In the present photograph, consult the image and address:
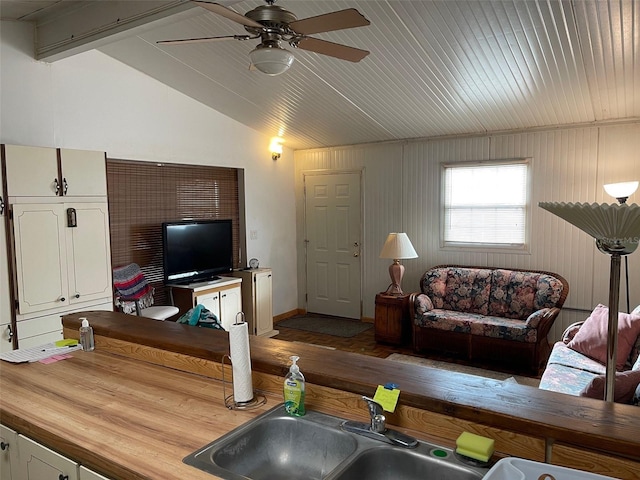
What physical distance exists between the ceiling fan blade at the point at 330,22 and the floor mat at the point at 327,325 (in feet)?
13.3

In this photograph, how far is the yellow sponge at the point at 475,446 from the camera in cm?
119

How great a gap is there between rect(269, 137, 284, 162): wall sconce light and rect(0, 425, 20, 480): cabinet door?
486 cm

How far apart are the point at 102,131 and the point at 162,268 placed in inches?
58.1

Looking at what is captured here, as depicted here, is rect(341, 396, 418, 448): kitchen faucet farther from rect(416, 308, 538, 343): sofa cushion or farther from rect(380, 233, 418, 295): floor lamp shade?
rect(380, 233, 418, 295): floor lamp shade

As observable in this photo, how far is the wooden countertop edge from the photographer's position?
45.3 inches

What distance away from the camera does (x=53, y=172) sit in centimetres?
335

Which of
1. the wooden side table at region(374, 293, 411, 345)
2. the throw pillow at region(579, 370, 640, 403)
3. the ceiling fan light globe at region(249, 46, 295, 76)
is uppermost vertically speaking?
the ceiling fan light globe at region(249, 46, 295, 76)

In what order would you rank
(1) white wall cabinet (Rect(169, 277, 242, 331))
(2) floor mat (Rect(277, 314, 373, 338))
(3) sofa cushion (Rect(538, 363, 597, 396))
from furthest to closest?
1. (2) floor mat (Rect(277, 314, 373, 338))
2. (1) white wall cabinet (Rect(169, 277, 242, 331))
3. (3) sofa cushion (Rect(538, 363, 597, 396))

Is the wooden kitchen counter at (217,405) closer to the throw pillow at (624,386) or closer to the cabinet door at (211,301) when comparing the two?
the throw pillow at (624,386)

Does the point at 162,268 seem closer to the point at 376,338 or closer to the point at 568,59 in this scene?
the point at 376,338

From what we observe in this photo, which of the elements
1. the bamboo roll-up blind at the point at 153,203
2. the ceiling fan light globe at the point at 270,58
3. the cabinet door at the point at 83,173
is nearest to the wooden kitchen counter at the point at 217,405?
the ceiling fan light globe at the point at 270,58

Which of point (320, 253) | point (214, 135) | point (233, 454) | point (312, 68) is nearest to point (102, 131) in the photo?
point (214, 135)

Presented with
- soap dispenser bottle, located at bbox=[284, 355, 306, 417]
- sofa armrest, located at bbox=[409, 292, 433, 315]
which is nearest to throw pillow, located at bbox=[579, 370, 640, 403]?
soap dispenser bottle, located at bbox=[284, 355, 306, 417]

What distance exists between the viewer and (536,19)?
295 cm
